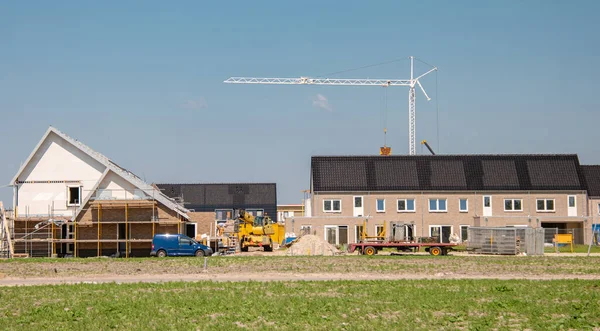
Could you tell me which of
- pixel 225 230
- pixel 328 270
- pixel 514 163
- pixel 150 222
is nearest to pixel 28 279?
pixel 328 270

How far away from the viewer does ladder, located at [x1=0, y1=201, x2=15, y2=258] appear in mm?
57094

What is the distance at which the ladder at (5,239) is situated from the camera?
5709 cm

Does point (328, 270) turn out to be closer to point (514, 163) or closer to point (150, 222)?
point (150, 222)

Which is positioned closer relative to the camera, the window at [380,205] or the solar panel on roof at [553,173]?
the window at [380,205]

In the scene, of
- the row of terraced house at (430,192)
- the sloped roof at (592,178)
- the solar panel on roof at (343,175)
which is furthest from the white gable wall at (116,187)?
the sloped roof at (592,178)

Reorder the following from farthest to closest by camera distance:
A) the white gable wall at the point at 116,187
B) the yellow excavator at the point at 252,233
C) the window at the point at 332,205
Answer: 1. the window at the point at 332,205
2. the yellow excavator at the point at 252,233
3. the white gable wall at the point at 116,187

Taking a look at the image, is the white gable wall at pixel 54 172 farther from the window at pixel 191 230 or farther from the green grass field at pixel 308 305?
the green grass field at pixel 308 305

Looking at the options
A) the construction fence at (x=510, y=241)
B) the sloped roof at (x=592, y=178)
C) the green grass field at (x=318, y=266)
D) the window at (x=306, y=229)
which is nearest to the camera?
the green grass field at (x=318, y=266)

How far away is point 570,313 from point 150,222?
3859 cm

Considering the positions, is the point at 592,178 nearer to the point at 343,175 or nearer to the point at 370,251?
the point at 343,175

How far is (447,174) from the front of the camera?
73562 millimetres

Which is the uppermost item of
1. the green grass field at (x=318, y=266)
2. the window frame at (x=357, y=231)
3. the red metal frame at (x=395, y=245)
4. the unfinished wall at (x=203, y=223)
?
the unfinished wall at (x=203, y=223)

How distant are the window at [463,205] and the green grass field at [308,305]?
41.8m

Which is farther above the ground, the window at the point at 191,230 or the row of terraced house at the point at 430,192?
the row of terraced house at the point at 430,192
